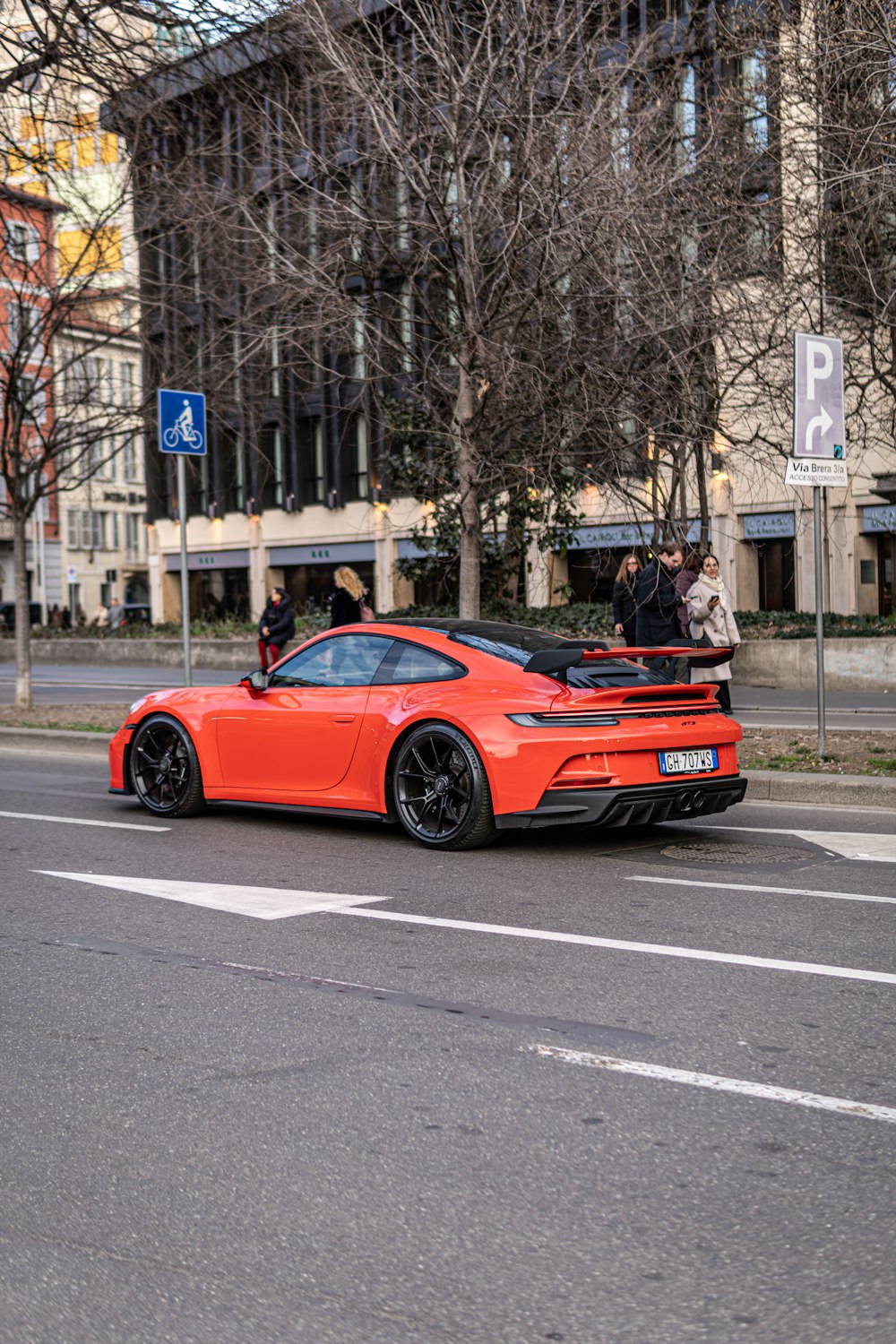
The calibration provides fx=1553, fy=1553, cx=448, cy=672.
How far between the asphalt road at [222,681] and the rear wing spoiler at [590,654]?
645 cm

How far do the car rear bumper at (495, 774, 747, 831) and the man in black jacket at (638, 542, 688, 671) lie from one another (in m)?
7.20

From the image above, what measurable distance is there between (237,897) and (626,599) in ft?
36.7

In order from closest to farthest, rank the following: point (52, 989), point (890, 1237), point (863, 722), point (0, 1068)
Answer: point (890, 1237) → point (0, 1068) → point (52, 989) → point (863, 722)

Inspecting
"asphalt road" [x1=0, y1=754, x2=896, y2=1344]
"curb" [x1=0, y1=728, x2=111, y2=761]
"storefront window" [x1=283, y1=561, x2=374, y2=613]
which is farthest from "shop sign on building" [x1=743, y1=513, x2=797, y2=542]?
"asphalt road" [x1=0, y1=754, x2=896, y2=1344]

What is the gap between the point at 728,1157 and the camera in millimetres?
3840

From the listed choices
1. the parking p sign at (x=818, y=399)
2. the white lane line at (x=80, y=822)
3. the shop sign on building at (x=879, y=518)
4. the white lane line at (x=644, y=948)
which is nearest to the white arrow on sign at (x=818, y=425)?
the parking p sign at (x=818, y=399)

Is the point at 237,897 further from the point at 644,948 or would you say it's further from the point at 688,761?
the point at 688,761

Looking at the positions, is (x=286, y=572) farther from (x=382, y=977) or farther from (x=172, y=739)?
(x=382, y=977)

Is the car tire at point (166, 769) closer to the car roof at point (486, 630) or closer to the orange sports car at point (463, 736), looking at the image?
the orange sports car at point (463, 736)

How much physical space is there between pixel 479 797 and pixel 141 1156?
16.1ft

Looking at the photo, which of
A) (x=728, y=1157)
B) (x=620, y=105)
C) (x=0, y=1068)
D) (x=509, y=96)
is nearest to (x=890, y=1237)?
(x=728, y=1157)

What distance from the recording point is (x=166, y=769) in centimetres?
1083

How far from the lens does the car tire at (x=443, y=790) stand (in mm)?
8758

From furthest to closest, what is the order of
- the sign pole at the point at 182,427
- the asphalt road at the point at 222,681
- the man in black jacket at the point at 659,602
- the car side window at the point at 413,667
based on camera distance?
the asphalt road at the point at 222,681
the man in black jacket at the point at 659,602
the sign pole at the point at 182,427
the car side window at the point at 413,667
